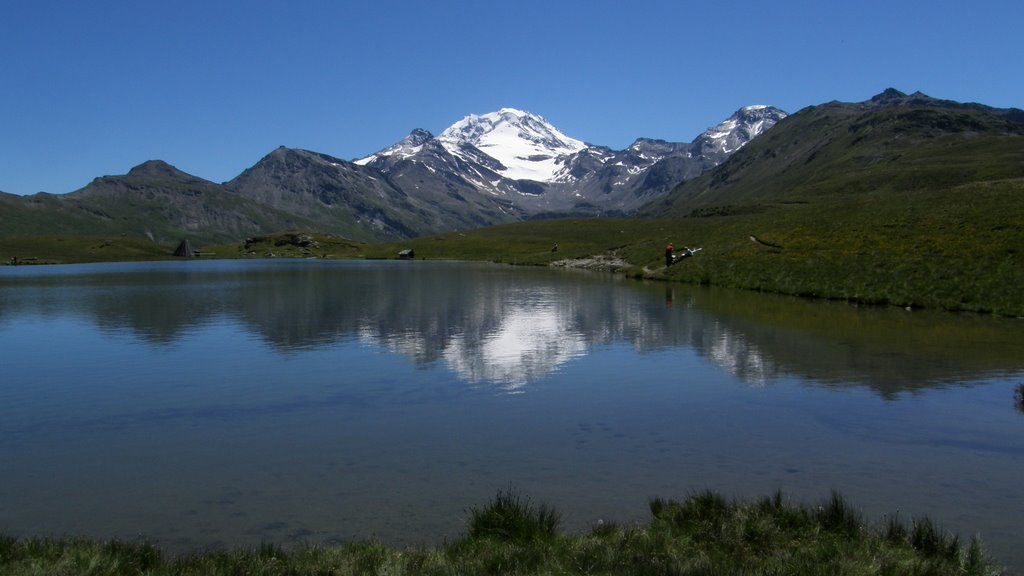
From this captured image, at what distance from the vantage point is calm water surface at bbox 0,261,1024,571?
12.7 metres

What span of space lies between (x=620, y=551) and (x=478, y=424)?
342 inches

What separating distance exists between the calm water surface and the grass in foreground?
3.30 feet

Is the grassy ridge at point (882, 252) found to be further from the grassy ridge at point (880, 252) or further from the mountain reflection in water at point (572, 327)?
the mountain reflection in water at point (572, 327)

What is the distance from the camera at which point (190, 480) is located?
46.2ft

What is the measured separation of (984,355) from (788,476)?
753 inches

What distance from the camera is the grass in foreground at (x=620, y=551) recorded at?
31.2ft

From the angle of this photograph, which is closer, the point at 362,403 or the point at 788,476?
the point at 788,476

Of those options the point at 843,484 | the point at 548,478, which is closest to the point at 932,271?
the point at 843,484

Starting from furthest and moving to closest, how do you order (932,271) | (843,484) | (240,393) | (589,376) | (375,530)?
(932,271)
(589,376)
(240,393)
(843,484)
(375,530)

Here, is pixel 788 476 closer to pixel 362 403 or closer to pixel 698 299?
pixel 362 403

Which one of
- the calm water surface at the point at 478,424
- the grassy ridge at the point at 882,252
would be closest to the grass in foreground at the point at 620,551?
the calm water surface at the point at 478,424

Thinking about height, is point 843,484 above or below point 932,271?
below

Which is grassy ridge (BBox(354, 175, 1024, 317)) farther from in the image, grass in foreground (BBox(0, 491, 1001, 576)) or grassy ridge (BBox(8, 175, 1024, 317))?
grass in foreground (BBox(0, 491, 1001, 576))


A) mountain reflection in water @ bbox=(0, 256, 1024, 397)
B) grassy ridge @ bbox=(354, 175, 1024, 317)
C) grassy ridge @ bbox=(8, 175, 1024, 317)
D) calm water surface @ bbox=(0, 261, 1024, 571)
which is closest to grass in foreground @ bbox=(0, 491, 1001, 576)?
calm water surface @ bbox=(0, 261, 1024, 571)
